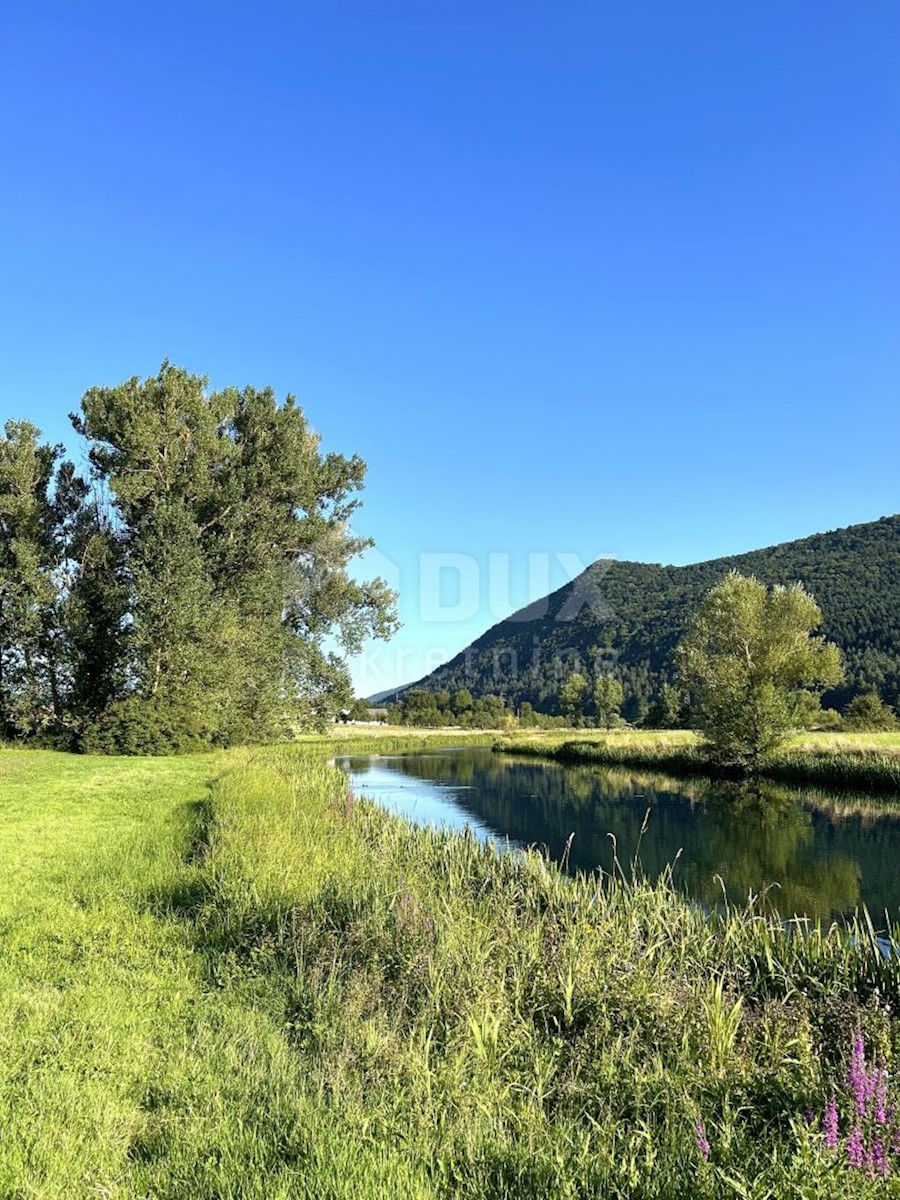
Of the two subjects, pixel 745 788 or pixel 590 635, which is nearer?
pixel 745 788

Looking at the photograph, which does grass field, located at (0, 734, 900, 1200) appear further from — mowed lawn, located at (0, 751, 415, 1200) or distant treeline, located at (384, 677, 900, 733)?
distant treeline, located at (384, 677, 900, 733)

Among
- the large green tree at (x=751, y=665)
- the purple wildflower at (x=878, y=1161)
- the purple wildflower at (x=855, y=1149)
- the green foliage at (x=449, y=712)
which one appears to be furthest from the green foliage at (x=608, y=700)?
the purple wildflower at (x=855, y=1149)

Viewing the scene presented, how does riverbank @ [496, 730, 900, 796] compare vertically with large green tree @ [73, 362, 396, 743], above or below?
below

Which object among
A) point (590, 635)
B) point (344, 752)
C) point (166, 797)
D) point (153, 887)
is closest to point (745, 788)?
point (166, 797)

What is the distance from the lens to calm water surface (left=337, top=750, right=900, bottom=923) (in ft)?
41.5

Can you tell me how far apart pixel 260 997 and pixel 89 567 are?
2804 cm

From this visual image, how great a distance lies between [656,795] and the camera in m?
26.6

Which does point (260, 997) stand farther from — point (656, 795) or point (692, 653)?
point (692, 653)

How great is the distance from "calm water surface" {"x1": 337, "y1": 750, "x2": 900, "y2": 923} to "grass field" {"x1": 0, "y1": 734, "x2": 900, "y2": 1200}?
1925 millimetres

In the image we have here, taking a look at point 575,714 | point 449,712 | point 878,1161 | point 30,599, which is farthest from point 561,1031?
point 449,712

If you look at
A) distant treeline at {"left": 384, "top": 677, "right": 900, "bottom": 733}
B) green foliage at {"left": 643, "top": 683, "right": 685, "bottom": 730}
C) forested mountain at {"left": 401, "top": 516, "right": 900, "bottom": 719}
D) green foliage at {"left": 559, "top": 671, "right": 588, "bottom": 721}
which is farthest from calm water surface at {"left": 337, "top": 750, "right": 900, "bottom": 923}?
green foliage at {"left": 559, "top": 671, "right": 588, "bottom": 721}

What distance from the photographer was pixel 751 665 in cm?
3647

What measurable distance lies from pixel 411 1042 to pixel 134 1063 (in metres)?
1.50

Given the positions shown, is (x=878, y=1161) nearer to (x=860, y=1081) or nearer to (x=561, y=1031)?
(x=860, y=1081)
